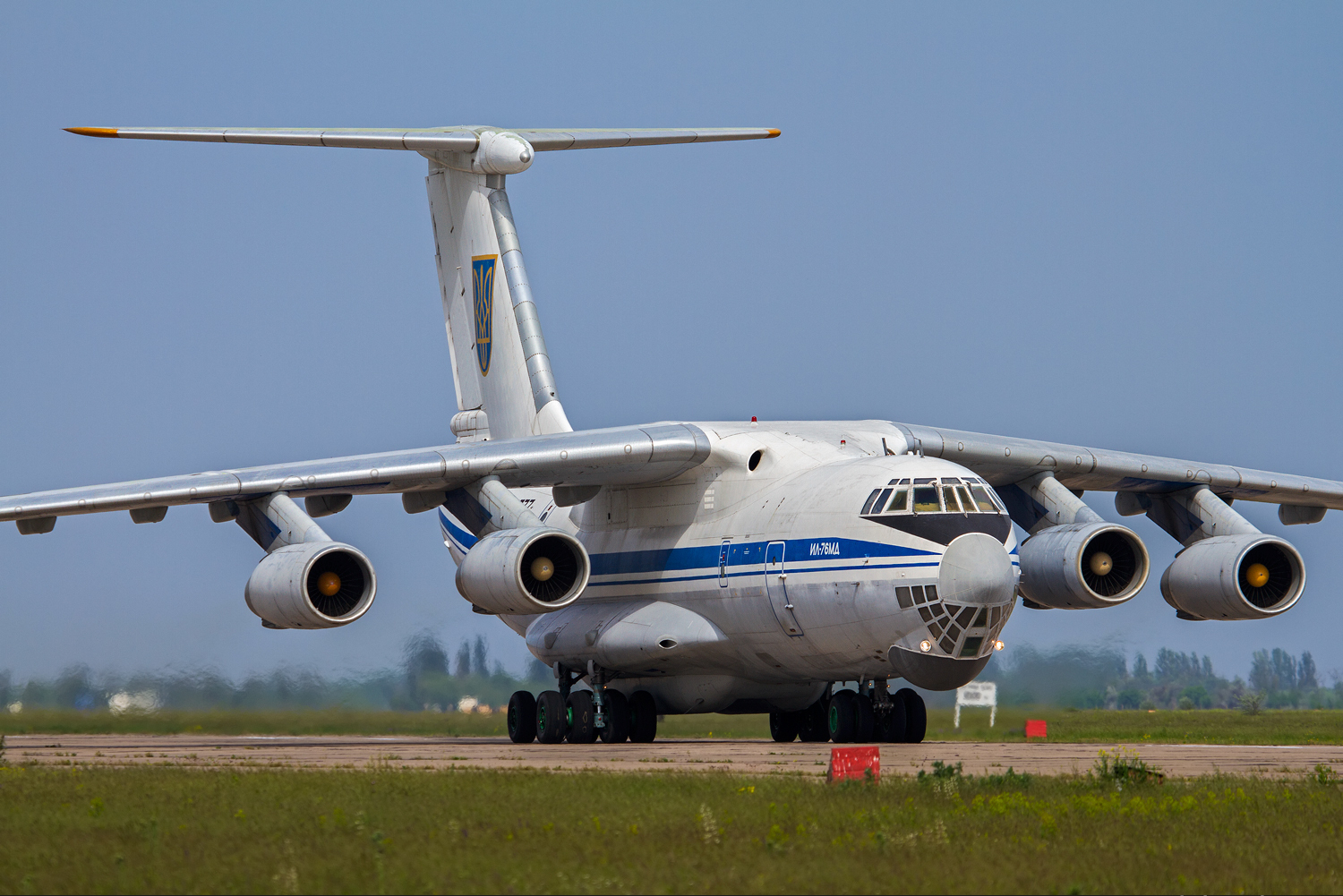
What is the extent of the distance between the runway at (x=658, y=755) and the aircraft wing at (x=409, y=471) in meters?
2.37

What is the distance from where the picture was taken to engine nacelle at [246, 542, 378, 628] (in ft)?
48.7

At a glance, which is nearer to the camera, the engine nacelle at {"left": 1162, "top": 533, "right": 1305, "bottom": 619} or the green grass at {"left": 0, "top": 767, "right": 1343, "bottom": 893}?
the green grass at {"left": 0, "top": 767, "right": 1343, "bottom": 893}

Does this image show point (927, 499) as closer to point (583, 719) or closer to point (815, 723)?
point (815, 723)

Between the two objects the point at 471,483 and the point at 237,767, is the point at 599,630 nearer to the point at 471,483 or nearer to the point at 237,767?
the point at 471,483

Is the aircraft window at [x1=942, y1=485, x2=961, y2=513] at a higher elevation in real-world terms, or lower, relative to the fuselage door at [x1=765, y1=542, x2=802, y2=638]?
higher

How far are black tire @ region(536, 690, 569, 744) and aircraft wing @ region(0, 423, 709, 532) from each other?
2505 millimetres

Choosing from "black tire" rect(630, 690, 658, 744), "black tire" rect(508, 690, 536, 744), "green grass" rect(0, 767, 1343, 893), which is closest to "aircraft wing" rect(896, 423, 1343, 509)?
"black tire" rect(630, 690, 658, 744)

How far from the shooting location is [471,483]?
643 inches

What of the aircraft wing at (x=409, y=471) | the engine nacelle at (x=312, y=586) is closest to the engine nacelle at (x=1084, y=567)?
the aircraft wing at (x=409, y=471)

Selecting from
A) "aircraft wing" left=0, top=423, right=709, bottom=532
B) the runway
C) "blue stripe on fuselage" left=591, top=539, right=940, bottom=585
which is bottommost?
the runway

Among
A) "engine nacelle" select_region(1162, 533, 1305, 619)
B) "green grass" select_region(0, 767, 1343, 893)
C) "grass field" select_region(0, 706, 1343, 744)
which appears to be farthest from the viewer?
"grass field" select_region(0, 706, 1343, 744)

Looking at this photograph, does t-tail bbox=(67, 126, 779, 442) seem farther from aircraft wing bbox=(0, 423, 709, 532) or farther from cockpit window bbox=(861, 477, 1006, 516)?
cockpit window bbox=(861, 477, 1006, 516)

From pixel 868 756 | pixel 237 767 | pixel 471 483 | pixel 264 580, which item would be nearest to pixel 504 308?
pixel 471 483

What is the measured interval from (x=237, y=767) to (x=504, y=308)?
30.6 feet
